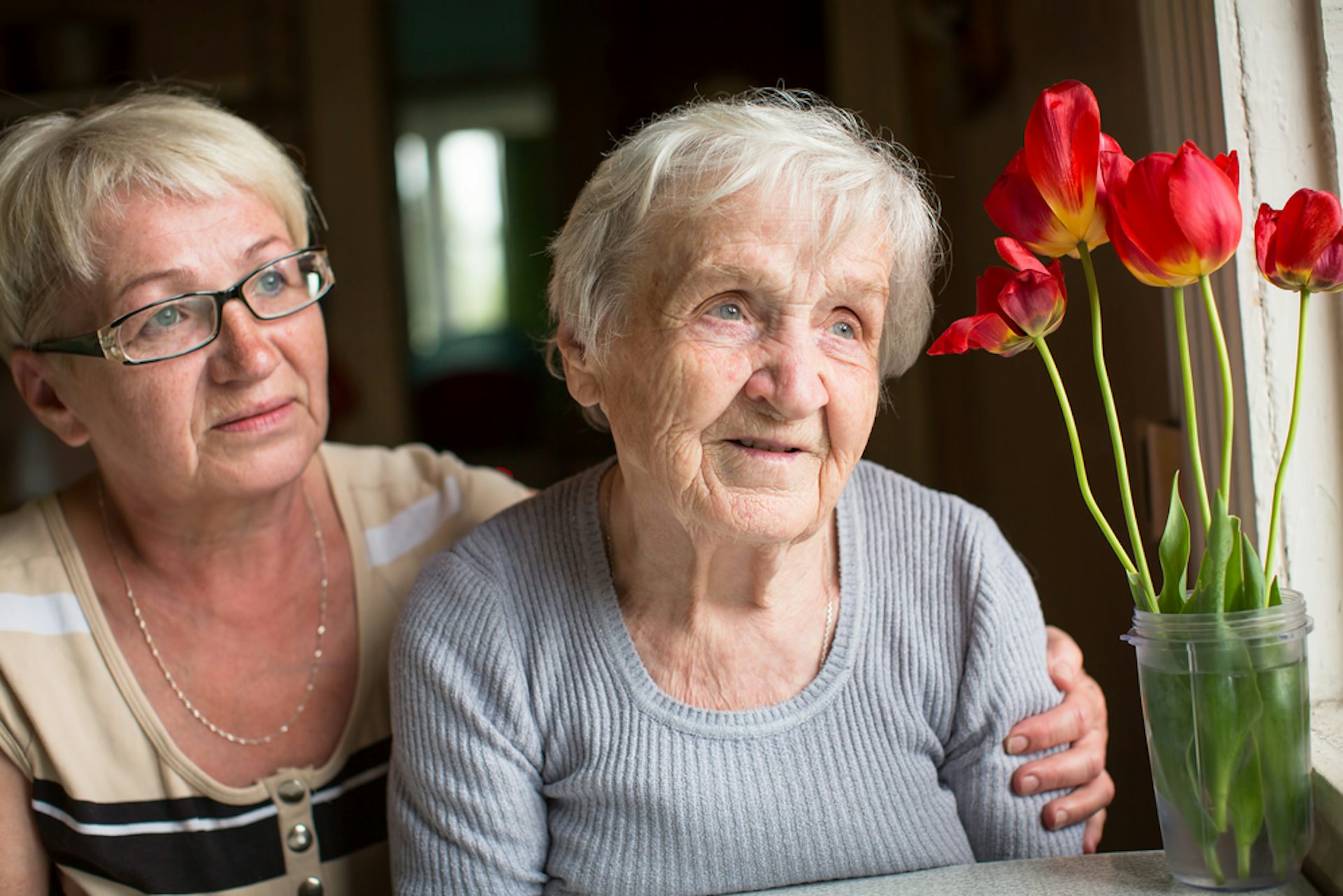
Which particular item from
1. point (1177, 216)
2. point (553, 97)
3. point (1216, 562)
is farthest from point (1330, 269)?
point (553, 97)

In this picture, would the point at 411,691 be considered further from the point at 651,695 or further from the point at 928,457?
the point at 928,457

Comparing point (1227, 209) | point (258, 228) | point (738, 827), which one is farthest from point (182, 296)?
point (1227, 209)

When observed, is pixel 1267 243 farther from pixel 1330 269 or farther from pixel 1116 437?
pixel 1116 437

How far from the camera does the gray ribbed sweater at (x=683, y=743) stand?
119cm

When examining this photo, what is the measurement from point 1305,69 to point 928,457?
2.87 meters


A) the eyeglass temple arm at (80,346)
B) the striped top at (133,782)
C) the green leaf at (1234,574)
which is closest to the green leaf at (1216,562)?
Answer: the green leaf at (1234,574)

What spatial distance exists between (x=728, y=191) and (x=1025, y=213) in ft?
0.88

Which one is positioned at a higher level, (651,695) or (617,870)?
(651,695)

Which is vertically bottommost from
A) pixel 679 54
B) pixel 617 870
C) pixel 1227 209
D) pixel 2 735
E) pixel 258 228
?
pixel 617 870

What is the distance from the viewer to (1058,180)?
932 millimetres

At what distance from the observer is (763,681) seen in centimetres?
124

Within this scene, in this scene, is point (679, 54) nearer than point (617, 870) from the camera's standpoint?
No

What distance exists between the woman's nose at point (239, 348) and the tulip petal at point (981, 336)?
30.9 inches

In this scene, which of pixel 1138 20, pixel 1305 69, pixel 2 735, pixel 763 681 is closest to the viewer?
pixel 1305 69
